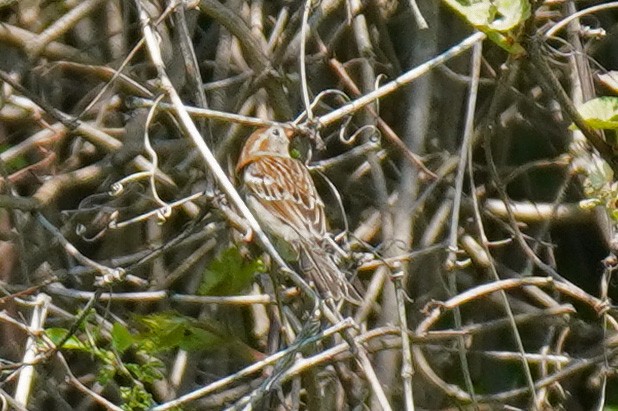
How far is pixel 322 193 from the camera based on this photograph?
3.95 meters

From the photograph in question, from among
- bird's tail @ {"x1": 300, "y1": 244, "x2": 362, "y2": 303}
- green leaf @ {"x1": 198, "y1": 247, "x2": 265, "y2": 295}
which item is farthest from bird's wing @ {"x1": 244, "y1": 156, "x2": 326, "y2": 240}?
green leaf @ {"x1": 198, "y1": 247, "x2": 265, "y2": 295}

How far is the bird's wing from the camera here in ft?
12.0

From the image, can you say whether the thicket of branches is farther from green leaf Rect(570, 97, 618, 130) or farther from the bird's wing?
green leaf Rect(570, 97, 618, 130)

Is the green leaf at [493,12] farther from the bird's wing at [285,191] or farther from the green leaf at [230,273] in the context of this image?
the bird's wing at [285,191]

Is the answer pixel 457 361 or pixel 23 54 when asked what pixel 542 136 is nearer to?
pixel 457 361

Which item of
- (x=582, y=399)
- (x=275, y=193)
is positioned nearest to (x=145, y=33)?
(x=275, y=193)

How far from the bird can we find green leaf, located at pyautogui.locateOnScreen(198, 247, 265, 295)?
16cm

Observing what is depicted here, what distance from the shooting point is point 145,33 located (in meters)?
2.60

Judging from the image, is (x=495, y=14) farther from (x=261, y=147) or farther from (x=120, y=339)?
(x=261, y=147)

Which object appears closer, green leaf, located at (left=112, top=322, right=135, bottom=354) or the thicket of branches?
green leaf, located at (left=112, top=322, right=135, bottom=354)

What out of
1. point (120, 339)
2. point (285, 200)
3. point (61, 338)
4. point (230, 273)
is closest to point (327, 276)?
point (230, 273)

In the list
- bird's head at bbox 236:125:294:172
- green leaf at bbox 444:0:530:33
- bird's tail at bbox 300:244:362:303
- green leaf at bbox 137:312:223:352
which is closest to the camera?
green leaf at bbox 444:0:530:33

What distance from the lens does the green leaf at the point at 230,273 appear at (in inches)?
124

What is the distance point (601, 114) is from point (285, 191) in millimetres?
Answer: 1777
